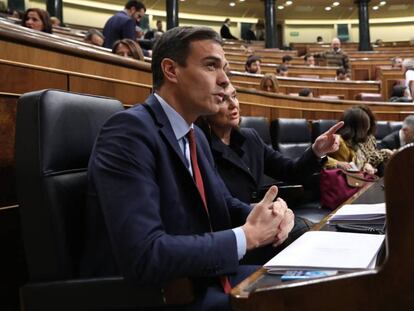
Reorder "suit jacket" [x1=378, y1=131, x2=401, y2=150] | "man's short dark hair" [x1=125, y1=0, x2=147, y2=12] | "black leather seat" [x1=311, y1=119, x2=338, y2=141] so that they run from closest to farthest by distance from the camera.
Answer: "black leather seat" [x1=311, y1=119, x2=338, y2=141], "suit jacket" [x1=378, y1=131, x2=401, y2=150], "man's short dark hair" [x1=125, y1=0, x2=147, y2=12]

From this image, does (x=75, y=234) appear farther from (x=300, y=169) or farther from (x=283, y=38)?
(x=283, y=38)

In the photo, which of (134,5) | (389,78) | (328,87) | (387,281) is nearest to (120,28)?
(134,5)

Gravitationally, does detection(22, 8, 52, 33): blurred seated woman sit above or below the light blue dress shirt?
above

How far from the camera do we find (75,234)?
667 mm

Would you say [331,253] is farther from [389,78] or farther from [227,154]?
[389,78]

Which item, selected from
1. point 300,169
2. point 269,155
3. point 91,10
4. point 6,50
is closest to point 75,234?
point 6,50

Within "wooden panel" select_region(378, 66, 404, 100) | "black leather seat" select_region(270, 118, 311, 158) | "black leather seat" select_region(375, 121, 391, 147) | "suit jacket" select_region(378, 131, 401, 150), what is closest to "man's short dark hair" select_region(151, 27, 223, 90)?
"black leather seat" select_region(270, 118, 311, 158)

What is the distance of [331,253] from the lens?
531 mm

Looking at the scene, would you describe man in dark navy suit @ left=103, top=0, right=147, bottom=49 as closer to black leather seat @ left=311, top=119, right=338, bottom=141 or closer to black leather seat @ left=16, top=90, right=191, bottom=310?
black leather seat @ left=311, top=119, right=338, bottom=141

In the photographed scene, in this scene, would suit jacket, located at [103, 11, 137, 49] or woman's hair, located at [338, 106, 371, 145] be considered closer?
woman's hair, located at [338, 106, 371, 145]

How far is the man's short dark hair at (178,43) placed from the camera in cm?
75

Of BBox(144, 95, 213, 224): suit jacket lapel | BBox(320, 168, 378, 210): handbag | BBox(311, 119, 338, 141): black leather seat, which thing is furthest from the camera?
BBox(311, 119, 338, 141): black leather seat

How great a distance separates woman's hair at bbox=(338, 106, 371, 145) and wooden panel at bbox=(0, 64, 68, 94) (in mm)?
1409

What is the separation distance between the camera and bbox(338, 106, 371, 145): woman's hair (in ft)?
6.89
